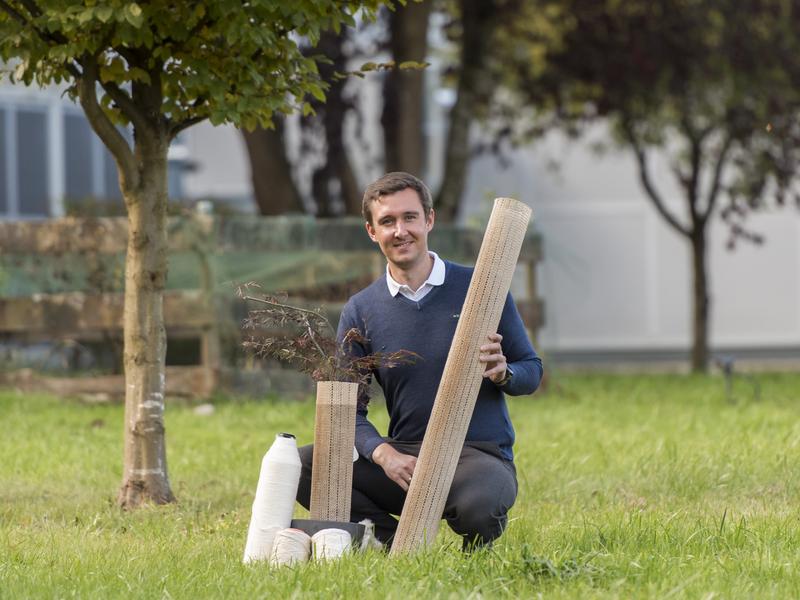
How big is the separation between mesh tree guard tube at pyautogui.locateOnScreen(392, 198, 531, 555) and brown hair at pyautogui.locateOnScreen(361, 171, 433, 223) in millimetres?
348

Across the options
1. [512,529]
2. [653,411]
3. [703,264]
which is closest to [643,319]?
[703,264]

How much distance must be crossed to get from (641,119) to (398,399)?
14.2 m

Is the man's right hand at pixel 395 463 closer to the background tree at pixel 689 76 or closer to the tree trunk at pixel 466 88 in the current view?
the tree trunk at pixel 466 88

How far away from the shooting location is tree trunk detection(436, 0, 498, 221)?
17094 mm

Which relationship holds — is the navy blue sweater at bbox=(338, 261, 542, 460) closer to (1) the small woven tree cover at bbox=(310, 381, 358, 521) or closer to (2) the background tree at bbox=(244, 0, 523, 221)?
(1) the small woven tree cover at bbox=(310, 381, 358, 521)

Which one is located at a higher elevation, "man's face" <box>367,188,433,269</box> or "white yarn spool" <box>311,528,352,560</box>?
"man's face" <box>367,188,433,269</box>

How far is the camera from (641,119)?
1911 centimetres

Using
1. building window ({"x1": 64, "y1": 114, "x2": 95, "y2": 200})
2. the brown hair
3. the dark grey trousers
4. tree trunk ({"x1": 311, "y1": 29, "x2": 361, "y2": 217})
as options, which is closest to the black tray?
the dark grey trousers

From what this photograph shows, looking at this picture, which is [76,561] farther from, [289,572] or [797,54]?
[797,54]

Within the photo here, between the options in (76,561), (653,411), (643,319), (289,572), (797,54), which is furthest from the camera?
(643,319)

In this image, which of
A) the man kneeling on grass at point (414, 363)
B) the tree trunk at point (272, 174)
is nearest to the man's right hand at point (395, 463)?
the man kneeling on grass at point (414, 363)

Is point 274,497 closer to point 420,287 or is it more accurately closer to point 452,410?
point 452,410

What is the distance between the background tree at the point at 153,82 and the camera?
653cm

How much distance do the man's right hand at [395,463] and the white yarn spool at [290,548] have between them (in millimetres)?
376
